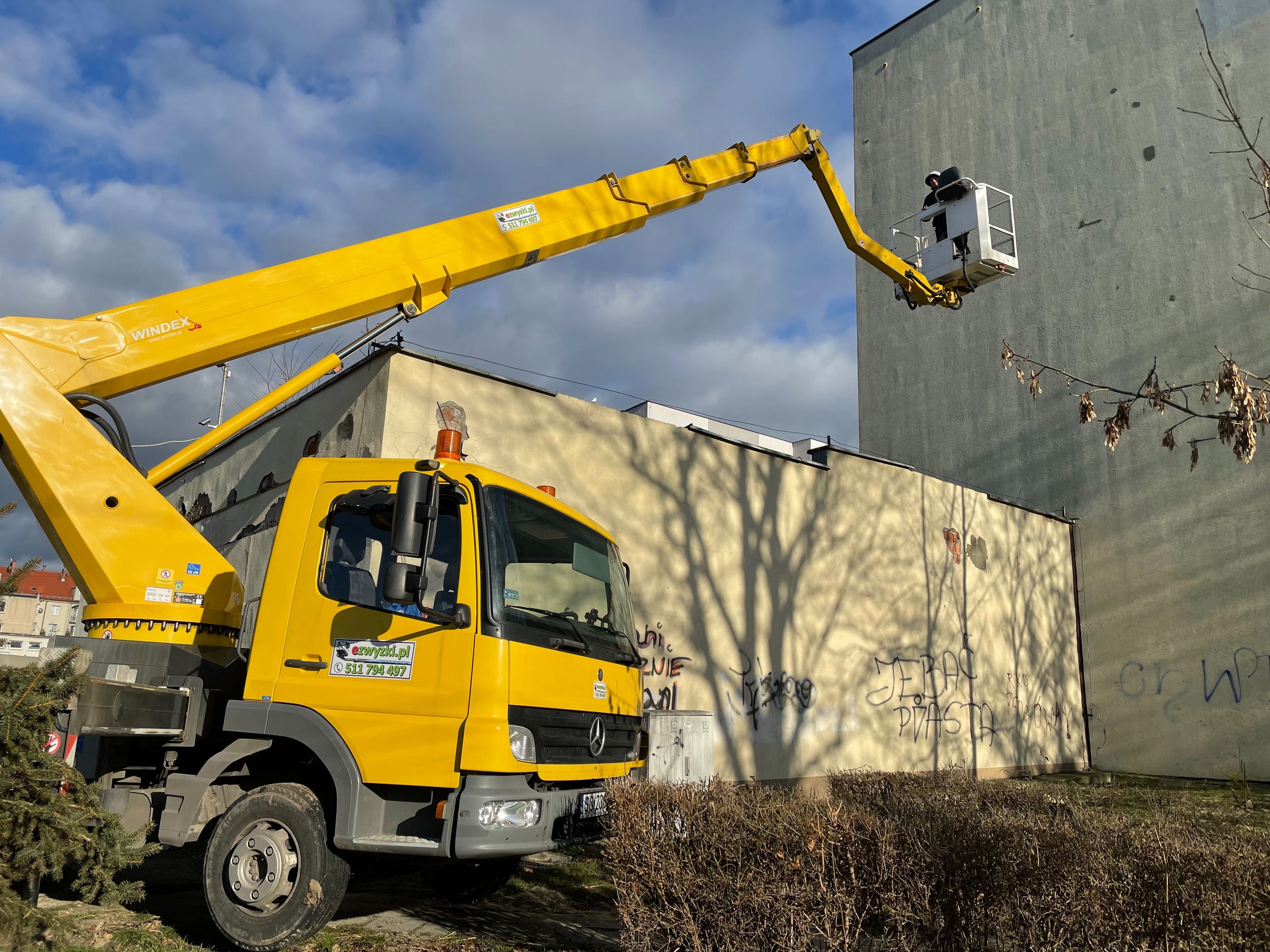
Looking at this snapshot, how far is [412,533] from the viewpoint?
188 inches

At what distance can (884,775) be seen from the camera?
7785mm

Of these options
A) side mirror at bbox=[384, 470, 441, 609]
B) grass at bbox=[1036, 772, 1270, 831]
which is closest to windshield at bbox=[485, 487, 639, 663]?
side mirror at bbox=[384, 470, 441, 609]

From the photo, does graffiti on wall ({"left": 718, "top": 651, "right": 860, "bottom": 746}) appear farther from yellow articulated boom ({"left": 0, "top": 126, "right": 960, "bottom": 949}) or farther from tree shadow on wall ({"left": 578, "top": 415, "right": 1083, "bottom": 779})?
yellow articulated boom ({"left": 0, "top": 126, "right": 960, "bottom": 949})

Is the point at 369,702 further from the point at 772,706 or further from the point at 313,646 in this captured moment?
the point at 772,706

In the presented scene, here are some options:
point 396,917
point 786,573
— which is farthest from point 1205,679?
point 396,917

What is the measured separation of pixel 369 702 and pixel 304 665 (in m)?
0.52

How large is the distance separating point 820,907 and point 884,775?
417 cm

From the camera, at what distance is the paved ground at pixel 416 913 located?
5418mm

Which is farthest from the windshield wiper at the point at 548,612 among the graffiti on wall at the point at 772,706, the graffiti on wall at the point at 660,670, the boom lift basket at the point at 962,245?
the boom lift basket at the point at 962,245

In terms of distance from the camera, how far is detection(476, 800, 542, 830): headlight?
467 cm

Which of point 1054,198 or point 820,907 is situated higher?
point 1054,198

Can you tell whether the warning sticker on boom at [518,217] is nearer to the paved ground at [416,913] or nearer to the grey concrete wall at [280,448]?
the grey concrete wall at [280,448]

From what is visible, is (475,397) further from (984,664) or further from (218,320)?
(984,664)

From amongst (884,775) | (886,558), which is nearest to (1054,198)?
(886,558)
